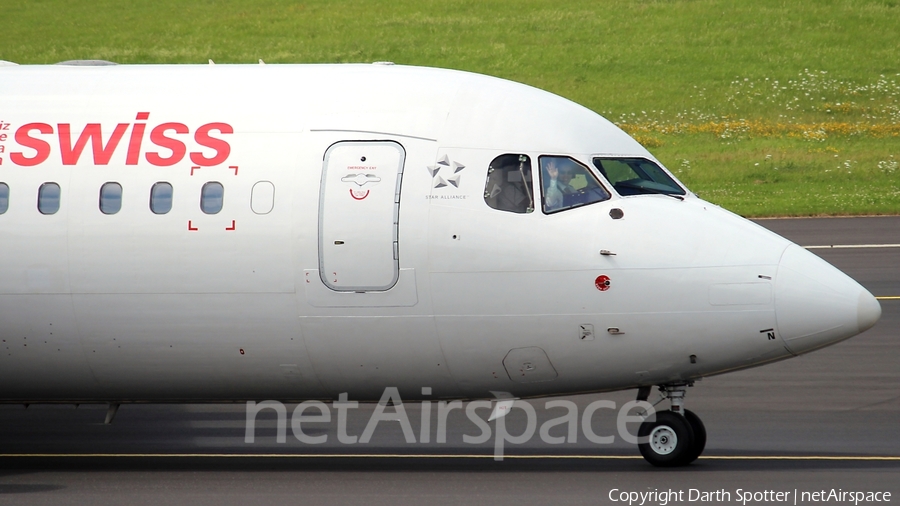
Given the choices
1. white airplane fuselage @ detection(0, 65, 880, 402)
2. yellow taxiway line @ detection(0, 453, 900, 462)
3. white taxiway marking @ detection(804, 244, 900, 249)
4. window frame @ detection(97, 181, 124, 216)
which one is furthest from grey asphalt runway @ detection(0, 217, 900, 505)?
white taxiway marking @ detection(804, 244, 900, 249)

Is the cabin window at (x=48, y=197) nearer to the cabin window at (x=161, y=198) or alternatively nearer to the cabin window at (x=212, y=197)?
the cabin window at (x=161, y=198)

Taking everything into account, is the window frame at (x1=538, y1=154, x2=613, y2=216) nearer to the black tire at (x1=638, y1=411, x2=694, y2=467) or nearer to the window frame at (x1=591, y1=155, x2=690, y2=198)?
the window frame at (x1=591, y1=155, x2=690, y2=198)

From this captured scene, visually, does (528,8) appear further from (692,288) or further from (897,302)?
(692,288)

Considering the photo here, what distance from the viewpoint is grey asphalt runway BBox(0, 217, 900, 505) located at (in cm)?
1205

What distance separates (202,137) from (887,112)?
41.9 m

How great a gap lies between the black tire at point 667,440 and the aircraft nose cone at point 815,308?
1515mm

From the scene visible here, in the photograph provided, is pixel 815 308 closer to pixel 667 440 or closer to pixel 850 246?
pixel 667 440

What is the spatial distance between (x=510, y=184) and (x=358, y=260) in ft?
5.85

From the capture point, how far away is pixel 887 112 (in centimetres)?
4869

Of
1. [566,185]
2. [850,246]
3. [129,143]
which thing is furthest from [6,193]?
[850,246]

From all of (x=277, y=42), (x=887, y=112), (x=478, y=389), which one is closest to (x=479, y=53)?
(x=277, y=42)

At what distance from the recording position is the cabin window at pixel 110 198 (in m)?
12.5

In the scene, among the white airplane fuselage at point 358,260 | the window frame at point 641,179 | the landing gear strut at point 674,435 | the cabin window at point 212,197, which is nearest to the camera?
the white airplane fuselage at point 358,260

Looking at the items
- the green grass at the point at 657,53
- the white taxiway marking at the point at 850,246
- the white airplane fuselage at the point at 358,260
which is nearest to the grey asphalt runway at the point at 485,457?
the white airplane fuselage at the point at 358,260
